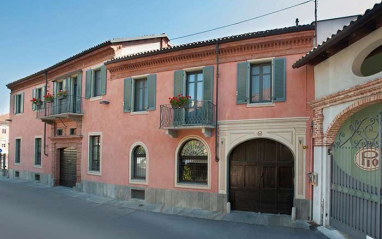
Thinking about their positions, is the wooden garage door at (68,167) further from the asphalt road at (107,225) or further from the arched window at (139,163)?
the arched window at (139,163)

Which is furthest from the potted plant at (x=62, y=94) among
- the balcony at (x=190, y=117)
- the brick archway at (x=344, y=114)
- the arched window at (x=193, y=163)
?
the brick archway at (x=344, y=114)

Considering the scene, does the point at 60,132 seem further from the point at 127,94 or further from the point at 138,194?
the point at 138,194

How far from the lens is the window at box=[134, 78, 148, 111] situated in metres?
11.6

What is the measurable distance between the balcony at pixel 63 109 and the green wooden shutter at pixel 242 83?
28.9 ft

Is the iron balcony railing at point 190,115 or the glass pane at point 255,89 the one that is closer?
the glass pane at point 255,89

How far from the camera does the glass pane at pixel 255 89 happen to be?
370 inches

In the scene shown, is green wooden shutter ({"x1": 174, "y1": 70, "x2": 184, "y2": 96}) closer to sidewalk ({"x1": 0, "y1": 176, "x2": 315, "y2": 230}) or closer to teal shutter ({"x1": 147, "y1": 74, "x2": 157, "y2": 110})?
teal shutter ({"x1": 147, "y1": 74, "x2": 157, "y2": 110})

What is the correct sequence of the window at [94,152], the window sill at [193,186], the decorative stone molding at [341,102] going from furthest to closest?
the window at [94,152]
the window sill at [193,186]
the decorative stone molding at [341,102]

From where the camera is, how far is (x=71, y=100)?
47.1 ft

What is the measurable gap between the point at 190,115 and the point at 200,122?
2.11ft

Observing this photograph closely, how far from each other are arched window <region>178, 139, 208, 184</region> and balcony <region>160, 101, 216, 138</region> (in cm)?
73

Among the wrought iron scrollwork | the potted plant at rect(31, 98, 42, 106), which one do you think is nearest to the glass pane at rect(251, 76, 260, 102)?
the wrought iron scrollwork

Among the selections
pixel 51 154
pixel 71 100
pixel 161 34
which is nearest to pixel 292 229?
pixel 161 34

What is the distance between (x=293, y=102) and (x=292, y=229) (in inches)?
162
